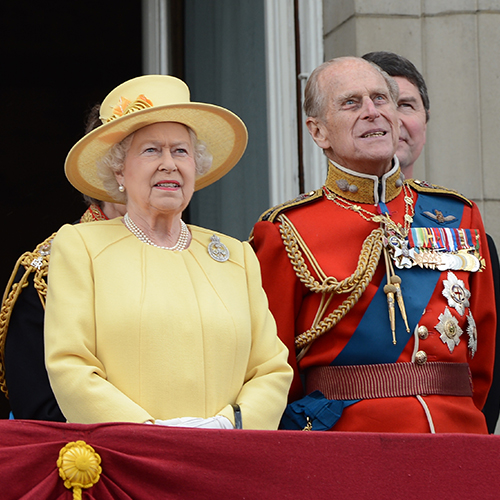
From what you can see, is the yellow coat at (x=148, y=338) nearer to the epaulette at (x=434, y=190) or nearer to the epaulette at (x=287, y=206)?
the epaulette at (x=287, y=206)

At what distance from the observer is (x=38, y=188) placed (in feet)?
22.3

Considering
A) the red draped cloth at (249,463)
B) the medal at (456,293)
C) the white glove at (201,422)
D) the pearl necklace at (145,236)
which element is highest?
the pearl necklace at (145,236)

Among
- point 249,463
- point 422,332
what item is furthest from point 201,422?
point 422,332

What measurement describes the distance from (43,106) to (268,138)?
2412 mm

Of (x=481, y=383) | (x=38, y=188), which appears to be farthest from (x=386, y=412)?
(x=38, y=188)

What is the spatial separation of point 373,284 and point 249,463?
1100 mm

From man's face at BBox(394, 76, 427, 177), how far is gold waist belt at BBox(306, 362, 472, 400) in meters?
0.98

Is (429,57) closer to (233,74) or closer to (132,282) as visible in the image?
(233,74)

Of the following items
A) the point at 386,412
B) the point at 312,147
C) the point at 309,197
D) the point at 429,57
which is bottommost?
the point at 386,412

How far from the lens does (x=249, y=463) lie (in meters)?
2.42

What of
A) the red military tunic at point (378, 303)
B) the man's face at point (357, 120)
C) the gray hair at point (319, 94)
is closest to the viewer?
the red military tunic at point (378, 303)

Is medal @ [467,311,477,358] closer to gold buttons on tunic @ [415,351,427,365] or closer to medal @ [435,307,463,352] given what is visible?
medal @ [435,307,463,352]

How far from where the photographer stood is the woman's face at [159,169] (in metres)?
2.84

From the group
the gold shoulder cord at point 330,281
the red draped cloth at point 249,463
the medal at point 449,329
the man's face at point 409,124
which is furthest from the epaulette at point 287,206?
the red draped cloth at point 249,463
